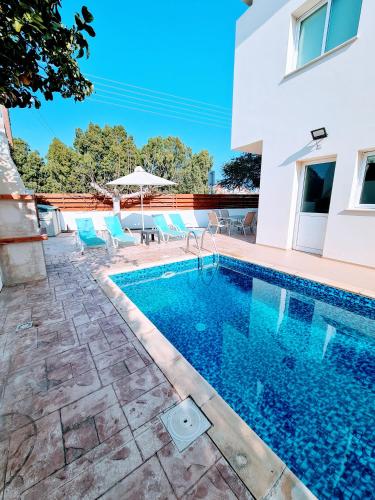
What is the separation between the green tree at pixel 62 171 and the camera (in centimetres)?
1947

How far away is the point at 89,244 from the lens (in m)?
5.95

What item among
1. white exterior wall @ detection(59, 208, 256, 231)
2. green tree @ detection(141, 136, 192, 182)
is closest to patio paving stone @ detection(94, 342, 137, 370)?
white exterior wall @ detection(59, 208, 256, 231)

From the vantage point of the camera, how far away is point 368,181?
15.7ft

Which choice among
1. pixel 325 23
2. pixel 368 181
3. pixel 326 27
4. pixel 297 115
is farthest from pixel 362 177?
pixel 325 23

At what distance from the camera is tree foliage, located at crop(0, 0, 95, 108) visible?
131 cm

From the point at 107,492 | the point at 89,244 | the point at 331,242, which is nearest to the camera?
the point at 107,492

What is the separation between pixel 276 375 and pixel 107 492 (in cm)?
187

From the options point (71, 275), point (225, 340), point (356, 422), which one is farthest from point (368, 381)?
point (71, 275)

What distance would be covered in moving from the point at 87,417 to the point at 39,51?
9.15 ft

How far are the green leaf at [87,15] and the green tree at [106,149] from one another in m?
18.8

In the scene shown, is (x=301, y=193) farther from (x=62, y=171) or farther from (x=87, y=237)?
(x=62, y=171)

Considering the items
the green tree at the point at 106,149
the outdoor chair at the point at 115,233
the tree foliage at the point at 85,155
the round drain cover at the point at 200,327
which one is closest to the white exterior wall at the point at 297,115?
the round drain cover at the point at 200,327

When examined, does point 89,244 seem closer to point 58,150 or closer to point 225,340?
point 225,340

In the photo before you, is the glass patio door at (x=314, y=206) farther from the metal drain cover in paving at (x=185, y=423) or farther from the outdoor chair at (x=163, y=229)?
the metal drain cover in paving at (x=185, y=423)
